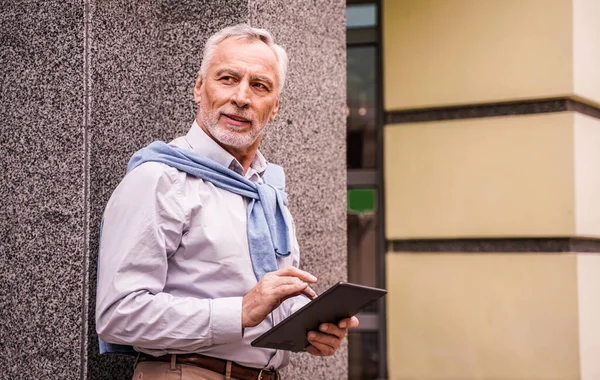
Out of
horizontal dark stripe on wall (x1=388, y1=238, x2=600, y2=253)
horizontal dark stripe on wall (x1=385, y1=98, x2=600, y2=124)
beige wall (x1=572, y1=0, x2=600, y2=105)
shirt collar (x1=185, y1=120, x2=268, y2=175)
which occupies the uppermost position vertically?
beige wall (x1=572, y1=0, x2=600, y2=105)

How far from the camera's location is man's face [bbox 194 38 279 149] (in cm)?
294

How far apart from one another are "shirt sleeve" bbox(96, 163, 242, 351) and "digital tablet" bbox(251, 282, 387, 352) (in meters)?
0.12

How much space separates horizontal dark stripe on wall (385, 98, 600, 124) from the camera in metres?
5.39

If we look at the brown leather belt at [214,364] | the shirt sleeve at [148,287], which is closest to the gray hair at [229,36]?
the shirt sleeve at [148,287]

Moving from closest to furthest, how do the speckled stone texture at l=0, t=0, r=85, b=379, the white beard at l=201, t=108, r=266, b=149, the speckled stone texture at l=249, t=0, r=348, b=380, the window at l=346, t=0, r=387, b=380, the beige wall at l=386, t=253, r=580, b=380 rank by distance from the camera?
1. the white beard at l=201, t=108, r=266, b=149
2. the speckled stone texture at l=0, t=0, r=85, b=379
3. the speckled stone texture at l=249, t=0, r=348, b=380
4. the beige wall at l=386, t=253, r=580, b=380
5. the window at l=346, t=0, r=387, b=380

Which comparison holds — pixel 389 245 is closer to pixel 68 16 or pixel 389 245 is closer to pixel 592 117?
pixel 592 117

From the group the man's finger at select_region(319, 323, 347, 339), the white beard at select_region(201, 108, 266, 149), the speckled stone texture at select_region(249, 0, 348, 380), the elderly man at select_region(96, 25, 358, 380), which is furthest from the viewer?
the speckled stone texture at select_region(249, 0, 348, 380)

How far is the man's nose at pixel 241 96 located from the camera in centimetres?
294

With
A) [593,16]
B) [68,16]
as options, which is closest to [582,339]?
[593,16]

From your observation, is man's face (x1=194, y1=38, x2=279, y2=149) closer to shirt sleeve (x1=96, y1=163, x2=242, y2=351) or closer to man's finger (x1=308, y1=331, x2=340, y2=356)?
shirt sleeve (x1=96, y1=163, x2=242, y2=351)

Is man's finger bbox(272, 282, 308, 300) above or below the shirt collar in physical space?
below

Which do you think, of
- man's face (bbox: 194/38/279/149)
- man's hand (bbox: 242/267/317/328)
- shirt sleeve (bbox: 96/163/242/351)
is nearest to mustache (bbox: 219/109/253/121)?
man's face (bbox: 194/38/279/149)

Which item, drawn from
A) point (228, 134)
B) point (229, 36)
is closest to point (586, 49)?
point (229, 36)

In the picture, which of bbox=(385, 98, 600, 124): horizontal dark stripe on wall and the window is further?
the window
